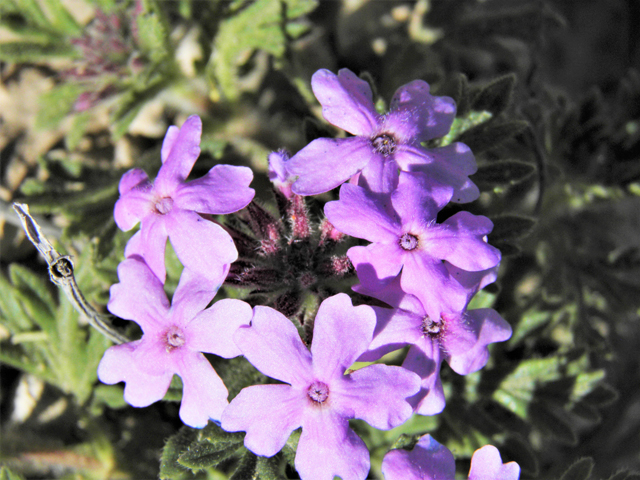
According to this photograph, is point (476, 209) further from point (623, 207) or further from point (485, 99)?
point (623, 207)

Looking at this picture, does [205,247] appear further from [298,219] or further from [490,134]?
[490,134]

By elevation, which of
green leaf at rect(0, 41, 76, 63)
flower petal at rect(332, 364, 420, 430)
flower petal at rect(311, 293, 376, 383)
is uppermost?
green leaf at rect(0, 41, 76, 63)

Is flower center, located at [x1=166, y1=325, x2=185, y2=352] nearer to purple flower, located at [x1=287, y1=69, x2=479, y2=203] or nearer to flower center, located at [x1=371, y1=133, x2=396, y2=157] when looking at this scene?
purple flower, located at [x1=287, y1=69, x2=479, y2=203]

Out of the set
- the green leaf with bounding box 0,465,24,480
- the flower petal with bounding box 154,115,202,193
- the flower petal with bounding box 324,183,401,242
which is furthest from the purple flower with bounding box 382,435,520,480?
the green leaf with bounding box 0,465,24,480

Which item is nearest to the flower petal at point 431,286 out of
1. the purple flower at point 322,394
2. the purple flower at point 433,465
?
the purple flower at point 322,394

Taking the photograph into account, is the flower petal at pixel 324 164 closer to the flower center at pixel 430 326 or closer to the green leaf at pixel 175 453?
the flower center at pixel 430 326

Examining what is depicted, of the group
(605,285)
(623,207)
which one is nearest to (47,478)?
(605,285)
